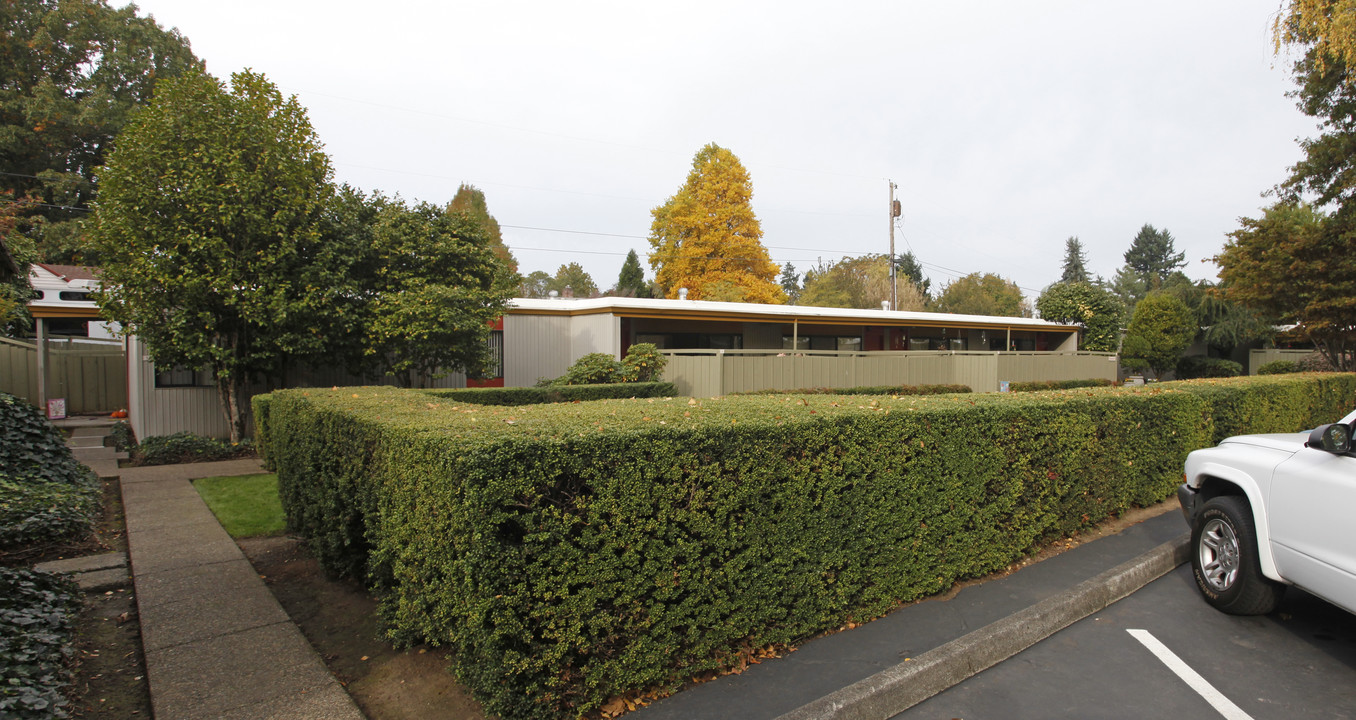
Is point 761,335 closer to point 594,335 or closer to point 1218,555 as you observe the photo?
point 594,335

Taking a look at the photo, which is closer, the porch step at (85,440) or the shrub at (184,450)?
the shrub at (184,450)

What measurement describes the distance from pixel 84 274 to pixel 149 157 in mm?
14860

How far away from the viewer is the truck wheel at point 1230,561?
4.41m

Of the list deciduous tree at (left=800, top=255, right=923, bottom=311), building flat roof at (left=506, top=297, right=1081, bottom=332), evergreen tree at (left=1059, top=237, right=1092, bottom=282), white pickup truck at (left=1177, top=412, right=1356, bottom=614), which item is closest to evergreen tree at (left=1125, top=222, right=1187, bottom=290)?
evergreen tree at (left=1059, top=237, right=1092, bottom=282)

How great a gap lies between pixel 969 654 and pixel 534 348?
1437 cm

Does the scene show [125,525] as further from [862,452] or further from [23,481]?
[862,452]

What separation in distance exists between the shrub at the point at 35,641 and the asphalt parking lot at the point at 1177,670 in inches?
159

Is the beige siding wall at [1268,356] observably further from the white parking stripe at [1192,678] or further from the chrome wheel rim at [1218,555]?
the white parking stripe at [1192,678]

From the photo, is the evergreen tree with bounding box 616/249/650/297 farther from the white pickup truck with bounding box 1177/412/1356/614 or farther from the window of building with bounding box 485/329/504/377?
the white pickup truck with bounding box 1177/412/1356/614

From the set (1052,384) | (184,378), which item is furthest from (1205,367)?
(184,378)

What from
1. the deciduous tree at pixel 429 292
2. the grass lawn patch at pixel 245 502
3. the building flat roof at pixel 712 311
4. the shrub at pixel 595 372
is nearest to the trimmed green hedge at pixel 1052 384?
the building flat roof at pixel 712 311

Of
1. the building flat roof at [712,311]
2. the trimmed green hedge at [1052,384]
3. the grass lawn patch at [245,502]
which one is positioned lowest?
the grass lawn patch at [245,502]

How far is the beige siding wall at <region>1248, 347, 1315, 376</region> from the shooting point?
32688 mm

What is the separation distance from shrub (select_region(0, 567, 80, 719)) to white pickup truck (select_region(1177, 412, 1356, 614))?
21.8 ft
